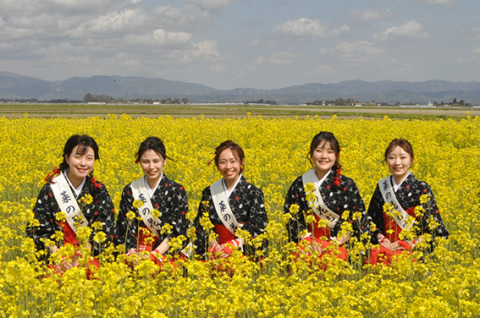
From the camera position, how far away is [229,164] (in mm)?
4770

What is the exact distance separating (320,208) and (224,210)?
3.46 ft

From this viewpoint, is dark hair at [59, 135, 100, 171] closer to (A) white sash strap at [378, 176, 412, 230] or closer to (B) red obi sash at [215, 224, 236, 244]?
(B) red obi sash at [215, 224, 236, 244]

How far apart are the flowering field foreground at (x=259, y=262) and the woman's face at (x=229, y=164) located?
66 centimetres

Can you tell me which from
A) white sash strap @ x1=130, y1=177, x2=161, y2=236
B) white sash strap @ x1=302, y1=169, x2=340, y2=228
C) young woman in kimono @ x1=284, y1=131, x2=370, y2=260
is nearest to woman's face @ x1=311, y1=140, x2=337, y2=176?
young woman in kimono @ x1=284, y1=131, x2=370, y2=260

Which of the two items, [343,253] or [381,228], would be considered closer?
[343,253]

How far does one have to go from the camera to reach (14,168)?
25.3 feet

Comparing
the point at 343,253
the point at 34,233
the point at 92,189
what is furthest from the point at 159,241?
the point at 343,253

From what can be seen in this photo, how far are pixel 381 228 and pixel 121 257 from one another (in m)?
3.08

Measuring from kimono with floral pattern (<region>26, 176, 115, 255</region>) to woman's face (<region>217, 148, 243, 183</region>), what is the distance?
124cm

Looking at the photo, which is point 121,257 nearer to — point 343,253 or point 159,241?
point 159,241

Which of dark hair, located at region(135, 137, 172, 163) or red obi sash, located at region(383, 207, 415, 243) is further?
red obi sash, located at region(383, 207, 415, 243)

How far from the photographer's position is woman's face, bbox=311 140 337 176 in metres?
4.84

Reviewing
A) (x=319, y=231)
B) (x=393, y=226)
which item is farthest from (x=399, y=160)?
(x=319, y=231)

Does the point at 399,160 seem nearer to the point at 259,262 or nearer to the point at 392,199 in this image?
the point at 392,199
